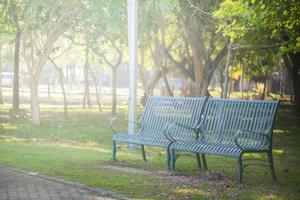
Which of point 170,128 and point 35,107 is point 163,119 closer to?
point 170,128

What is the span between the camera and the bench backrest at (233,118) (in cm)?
869

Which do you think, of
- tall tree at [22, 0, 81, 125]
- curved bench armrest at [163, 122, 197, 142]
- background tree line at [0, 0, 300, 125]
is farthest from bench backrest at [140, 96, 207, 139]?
tall tree at [22, 0, 81, 125]

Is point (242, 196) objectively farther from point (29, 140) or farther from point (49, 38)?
point (49, 38)

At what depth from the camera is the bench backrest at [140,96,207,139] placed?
991 cm

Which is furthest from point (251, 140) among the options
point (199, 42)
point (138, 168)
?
point (199, 42)

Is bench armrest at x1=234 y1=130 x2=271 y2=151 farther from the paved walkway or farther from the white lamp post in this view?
the white lamp post

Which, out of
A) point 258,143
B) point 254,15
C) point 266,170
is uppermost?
point 254,15

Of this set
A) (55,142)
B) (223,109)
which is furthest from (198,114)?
(55,142)

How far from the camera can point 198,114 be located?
9.82 m

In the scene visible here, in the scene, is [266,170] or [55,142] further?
[55,142]

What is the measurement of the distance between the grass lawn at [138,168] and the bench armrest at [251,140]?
1.78ft

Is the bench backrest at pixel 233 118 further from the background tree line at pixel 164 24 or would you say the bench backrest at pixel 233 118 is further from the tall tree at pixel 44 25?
the tall tree at pixel 44 25

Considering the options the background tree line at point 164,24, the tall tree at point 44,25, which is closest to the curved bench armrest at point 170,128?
the background tree line at point 164,24

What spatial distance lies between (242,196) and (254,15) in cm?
386
